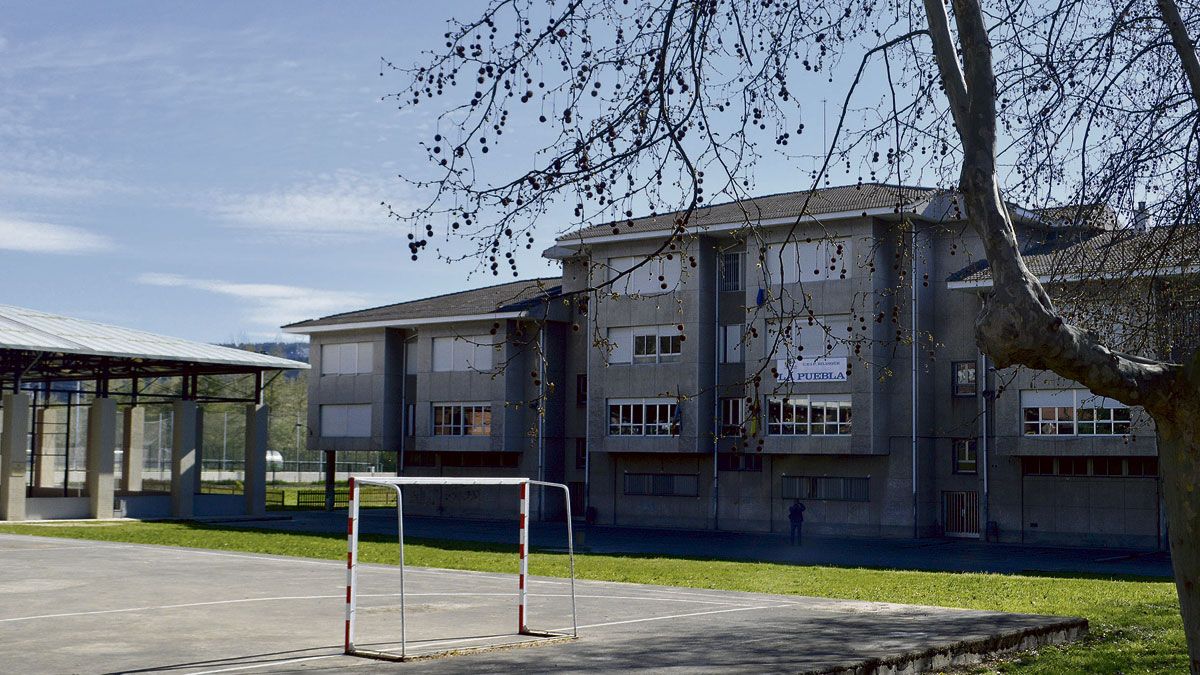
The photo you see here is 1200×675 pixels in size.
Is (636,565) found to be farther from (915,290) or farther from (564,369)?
(564,369)

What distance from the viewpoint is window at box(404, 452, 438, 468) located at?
69312mm

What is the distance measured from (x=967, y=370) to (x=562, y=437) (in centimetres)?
2112

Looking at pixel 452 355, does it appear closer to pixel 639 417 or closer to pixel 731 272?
pixel 639 417

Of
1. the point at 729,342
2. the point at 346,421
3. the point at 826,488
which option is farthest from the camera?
the point at 346,421

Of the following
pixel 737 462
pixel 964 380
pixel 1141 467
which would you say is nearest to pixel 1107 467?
pixel 1141 467

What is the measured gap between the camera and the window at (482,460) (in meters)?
65.9

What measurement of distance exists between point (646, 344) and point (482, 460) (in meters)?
12.2

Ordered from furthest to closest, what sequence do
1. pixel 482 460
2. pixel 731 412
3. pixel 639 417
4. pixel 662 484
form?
pixel 482 460
pixel 662 484
pixel 639 417
pixel 731 412

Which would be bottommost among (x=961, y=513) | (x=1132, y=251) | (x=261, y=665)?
(x=961, y=513)

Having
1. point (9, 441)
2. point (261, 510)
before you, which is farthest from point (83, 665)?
point (261, 510)

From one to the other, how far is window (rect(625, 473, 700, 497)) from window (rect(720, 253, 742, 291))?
334 inches

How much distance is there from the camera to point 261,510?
53.7 metres

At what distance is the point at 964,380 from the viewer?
173ft

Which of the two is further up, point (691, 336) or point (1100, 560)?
point (691, 336)
